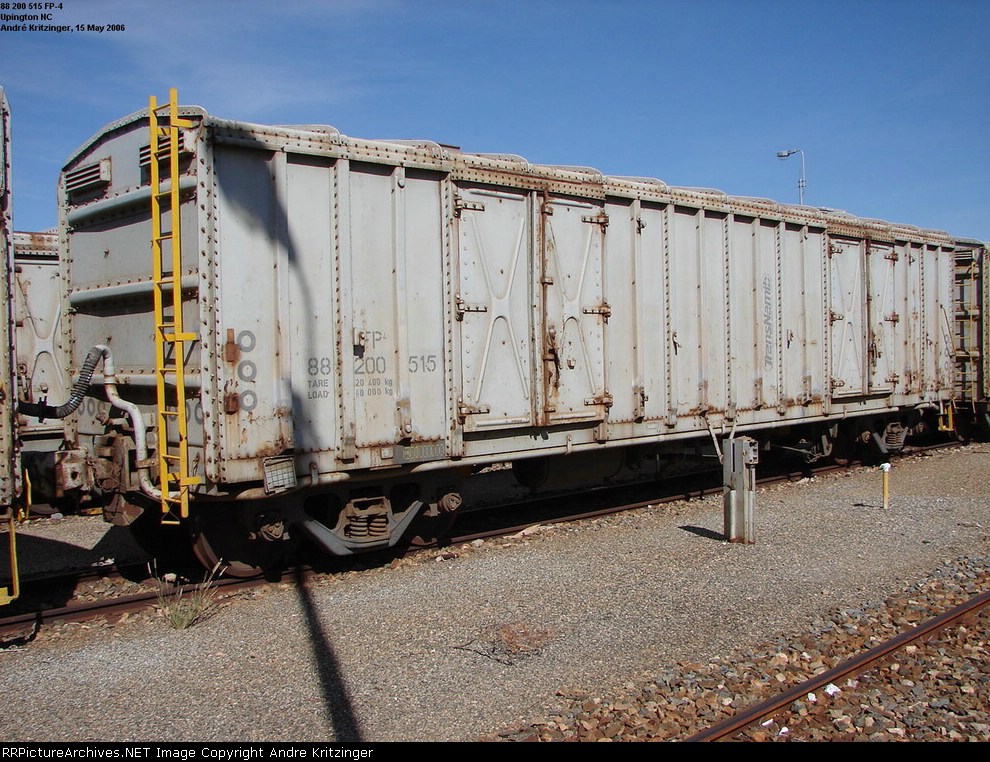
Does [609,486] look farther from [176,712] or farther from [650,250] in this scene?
[176,712]

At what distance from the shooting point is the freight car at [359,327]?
6.43 metres

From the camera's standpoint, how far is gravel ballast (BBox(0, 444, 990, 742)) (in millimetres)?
4562

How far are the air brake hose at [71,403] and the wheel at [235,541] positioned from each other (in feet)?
4.32

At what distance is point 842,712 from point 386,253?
502 centimetres

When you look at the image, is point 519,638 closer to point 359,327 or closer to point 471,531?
point 359,327

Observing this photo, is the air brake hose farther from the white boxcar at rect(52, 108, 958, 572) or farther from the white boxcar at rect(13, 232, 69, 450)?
the white boxcar at rect(13, 232, 69, 450)

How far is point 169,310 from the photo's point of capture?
6633 millimetres

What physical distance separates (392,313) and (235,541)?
2451mm

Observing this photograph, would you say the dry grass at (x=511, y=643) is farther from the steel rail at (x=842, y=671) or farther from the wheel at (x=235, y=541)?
the wheel at (x=235, y=541)

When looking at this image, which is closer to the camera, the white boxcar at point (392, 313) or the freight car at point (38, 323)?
the white boxcar at point (392, 313)

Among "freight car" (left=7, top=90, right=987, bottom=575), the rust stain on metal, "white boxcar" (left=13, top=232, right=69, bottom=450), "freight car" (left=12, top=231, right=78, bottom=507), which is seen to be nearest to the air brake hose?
"freight car" (left=7, top=90, right=987, bottom=575)

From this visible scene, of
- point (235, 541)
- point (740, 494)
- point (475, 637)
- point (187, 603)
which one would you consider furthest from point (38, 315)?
point (740, 494)

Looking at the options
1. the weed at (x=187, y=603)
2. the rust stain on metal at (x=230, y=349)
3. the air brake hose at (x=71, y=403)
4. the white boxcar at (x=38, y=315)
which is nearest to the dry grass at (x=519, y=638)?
the weed at (x=187, y=603)
